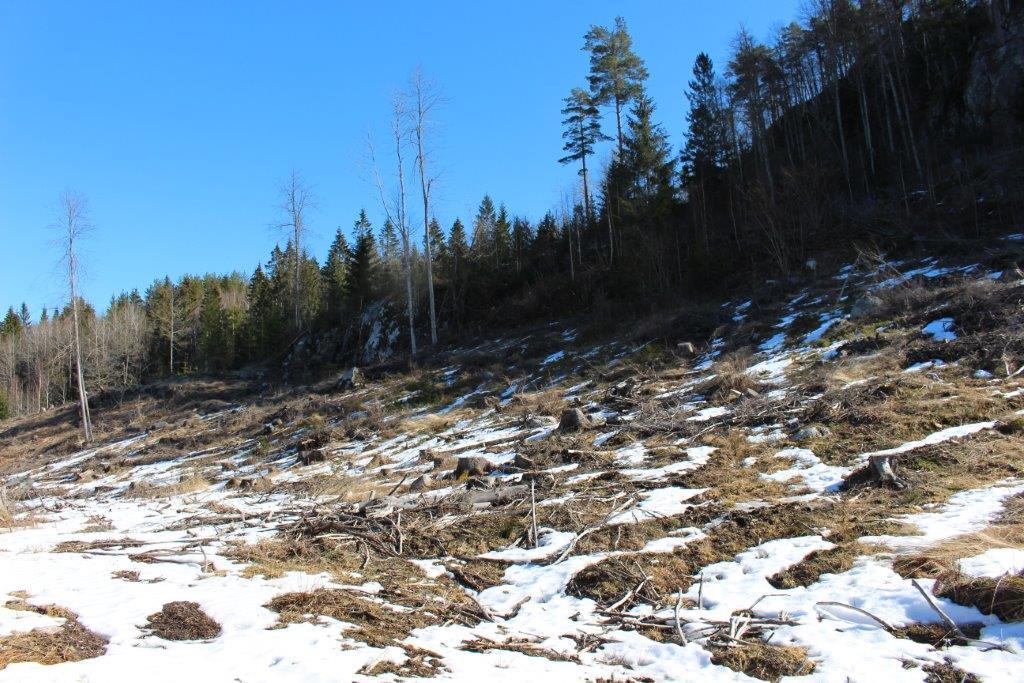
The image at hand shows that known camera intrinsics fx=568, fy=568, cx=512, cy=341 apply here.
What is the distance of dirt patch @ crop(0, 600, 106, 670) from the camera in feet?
10.2

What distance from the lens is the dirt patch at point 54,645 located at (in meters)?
3.10

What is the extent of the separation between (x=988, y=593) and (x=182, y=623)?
5264 millimetres

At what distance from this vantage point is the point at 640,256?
24.3m

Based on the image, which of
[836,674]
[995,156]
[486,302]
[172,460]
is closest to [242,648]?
[836,674]

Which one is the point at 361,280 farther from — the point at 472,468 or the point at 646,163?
the point at 472,468

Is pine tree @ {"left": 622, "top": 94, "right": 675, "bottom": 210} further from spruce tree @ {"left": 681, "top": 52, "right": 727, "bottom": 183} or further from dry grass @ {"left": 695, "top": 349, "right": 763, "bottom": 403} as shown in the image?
dry grass @ {"left": 695, "top": 349, "right": 763, "bottom": 403}

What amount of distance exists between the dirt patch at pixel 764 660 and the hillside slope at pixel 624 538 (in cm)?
2

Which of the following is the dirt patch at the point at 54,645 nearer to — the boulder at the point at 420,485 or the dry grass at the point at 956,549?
the boulder at the point at 420,485

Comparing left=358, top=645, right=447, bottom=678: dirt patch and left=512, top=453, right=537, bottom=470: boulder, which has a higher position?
left=512, top=453, right=537, bottom=470: boulder

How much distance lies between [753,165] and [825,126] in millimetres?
4207

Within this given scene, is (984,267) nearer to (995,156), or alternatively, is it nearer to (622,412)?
(622,412)

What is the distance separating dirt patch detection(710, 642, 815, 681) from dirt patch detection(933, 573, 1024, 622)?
1.15 meters

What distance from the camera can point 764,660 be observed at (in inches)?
135

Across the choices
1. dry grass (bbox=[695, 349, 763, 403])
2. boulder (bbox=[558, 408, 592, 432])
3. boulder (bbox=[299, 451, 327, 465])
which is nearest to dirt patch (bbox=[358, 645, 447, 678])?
boulder (bbox=[558, 408, 592, 432])
